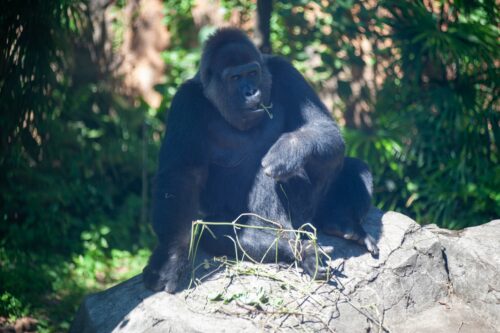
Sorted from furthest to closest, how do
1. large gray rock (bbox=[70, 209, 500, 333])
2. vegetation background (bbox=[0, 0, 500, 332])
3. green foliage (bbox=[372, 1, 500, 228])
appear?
green foliage (bbox=[372, 1, 500, 228])
vegetation background (bbox=[0, 0, 500, 332])
large gray rock (bbox=[70, 209, 500, 333])

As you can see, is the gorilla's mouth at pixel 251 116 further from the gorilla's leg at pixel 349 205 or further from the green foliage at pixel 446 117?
the green foliage at pixel 446 117

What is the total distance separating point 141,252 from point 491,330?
4.10 meters

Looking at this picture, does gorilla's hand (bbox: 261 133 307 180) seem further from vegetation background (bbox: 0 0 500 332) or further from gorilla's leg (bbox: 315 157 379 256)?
vegetation background (bbox: 0 0 500 332)

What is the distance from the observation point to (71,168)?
23.5 ft

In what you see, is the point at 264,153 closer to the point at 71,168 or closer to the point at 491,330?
the point at 491,330

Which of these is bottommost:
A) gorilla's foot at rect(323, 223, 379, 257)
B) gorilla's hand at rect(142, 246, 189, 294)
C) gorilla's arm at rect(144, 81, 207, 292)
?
gorilla's foot at rect(323, 223, 379, 257)

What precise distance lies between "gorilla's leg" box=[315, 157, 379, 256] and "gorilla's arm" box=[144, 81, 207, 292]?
3.54 ft

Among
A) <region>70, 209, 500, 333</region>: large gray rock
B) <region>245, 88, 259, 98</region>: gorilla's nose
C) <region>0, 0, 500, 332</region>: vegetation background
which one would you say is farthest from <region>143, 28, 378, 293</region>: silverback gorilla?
<region>0, 0, 500, 332</region>: vegetation background

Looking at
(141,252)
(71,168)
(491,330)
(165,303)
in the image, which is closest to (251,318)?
(165,303)

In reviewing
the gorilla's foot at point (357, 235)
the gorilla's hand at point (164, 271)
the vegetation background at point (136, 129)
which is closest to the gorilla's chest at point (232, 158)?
the gorilla's hand at point (164, 271)

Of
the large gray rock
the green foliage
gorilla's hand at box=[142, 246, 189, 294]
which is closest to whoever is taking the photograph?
the large gray rock

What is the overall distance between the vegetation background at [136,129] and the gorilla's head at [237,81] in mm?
2083

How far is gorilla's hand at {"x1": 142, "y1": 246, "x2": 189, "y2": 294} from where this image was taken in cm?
406

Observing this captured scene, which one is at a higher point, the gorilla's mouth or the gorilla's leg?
the gorilla's mouth
